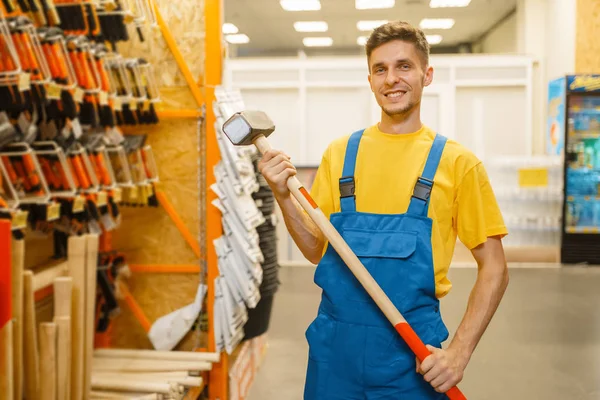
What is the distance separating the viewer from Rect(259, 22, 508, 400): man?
1618 millimetres

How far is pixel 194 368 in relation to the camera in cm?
327

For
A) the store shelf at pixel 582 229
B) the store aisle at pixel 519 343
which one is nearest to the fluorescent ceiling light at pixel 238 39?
the store aisle at pixel 519 343

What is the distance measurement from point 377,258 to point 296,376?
2861 mm

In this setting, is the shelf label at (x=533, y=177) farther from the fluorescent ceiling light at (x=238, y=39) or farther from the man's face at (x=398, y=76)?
the fluorescent ceiling light at (x=238, y=39)

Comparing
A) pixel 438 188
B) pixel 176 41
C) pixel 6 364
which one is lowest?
pixel 6 364

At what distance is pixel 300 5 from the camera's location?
11242 mm

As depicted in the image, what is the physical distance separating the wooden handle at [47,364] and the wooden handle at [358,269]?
118cm

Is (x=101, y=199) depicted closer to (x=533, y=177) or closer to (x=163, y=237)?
(x=163, y=237)

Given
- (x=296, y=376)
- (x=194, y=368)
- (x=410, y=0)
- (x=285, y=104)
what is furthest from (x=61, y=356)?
(x=410, y=0)

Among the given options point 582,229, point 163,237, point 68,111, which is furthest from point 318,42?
point 68,111

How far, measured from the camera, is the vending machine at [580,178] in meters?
8.14

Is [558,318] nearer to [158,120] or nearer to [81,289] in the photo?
[158,120]

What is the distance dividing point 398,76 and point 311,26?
39.4ft

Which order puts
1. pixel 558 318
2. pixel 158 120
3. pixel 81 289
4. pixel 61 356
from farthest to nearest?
pixel 558 318, pixel 158 120, pixel 81 289, pixel 61 356
